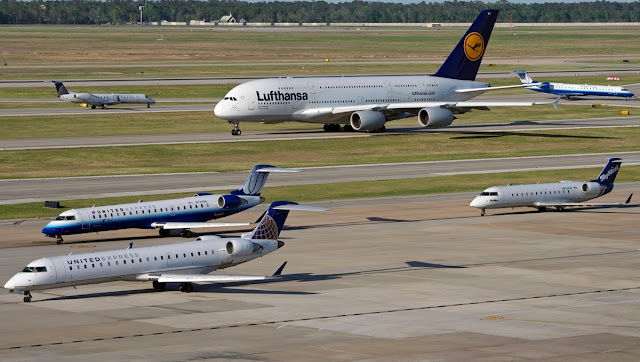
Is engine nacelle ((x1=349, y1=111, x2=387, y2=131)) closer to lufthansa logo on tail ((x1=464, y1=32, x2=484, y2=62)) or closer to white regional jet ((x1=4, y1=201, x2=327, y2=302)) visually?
lufthansa logo on tail ((x1=464, y1=32, x2=484, y2=62))

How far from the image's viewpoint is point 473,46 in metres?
132

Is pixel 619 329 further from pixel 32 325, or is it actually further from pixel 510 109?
pixel 510 109

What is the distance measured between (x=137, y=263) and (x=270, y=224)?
7.03 m

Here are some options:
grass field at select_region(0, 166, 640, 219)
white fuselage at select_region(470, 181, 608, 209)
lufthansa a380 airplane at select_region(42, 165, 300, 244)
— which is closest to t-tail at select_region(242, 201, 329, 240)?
lufthansa a380 airplane at select_region(42, 165, 300, 244)

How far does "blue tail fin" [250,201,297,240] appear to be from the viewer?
56156mm

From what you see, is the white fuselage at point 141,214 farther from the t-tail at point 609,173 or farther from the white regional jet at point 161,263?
the t-tail at point 609,173

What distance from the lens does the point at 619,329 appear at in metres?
45.8

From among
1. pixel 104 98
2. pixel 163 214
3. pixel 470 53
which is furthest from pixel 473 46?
pixel 163 214

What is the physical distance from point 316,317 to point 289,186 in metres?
43.8

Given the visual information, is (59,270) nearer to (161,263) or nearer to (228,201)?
Answer: (161,263)

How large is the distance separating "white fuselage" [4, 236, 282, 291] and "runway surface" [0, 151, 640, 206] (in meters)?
31.5

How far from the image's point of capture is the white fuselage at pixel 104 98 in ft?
498

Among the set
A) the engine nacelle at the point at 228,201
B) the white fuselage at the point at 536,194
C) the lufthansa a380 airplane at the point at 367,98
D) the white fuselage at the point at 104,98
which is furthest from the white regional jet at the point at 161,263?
the white fuselage at the point at 104,98

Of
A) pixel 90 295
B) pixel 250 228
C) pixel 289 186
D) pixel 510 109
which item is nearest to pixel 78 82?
pixel 510 109
